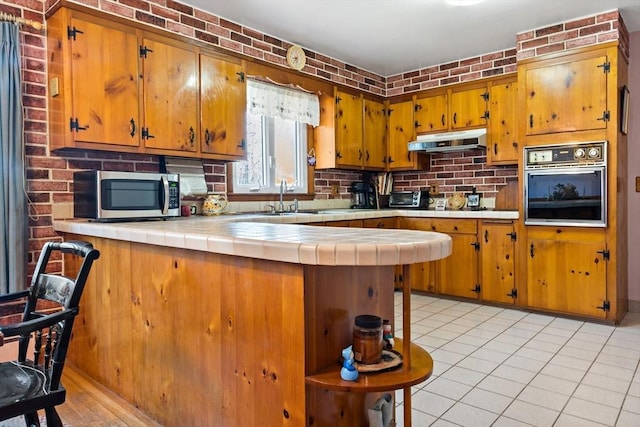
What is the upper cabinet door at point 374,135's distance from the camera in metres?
4.78

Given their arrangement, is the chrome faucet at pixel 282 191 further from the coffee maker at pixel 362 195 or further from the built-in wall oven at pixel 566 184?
the built-in wall oven at pixel 566 184

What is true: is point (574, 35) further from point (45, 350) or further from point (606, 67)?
point (45, 350)

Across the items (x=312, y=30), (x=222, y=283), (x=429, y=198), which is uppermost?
(x=312, y=30)

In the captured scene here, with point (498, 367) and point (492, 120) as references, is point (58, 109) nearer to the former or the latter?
point (498, 367)

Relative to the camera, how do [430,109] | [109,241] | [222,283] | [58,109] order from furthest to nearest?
1. [430,109]
2. [58,109]
3. [109,241]
4. [222,283]

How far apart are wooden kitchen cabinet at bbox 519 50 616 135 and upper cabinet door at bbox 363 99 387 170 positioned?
5.37 feet

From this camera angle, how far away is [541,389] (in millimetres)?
2238

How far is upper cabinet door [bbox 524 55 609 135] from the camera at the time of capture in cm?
338

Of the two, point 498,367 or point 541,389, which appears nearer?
point 541,389

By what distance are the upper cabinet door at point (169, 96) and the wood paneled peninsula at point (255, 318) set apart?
1017 mm

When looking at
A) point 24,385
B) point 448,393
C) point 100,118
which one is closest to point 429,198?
point 448,393

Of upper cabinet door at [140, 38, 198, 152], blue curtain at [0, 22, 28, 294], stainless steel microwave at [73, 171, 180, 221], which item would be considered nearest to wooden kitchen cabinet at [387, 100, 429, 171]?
upper cabinet door at [140, 38, 198, 152]

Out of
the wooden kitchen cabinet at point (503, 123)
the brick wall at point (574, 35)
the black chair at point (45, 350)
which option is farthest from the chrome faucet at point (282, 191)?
the brick wall at point (574, 35)

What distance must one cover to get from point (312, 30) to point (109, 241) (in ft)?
8.34
